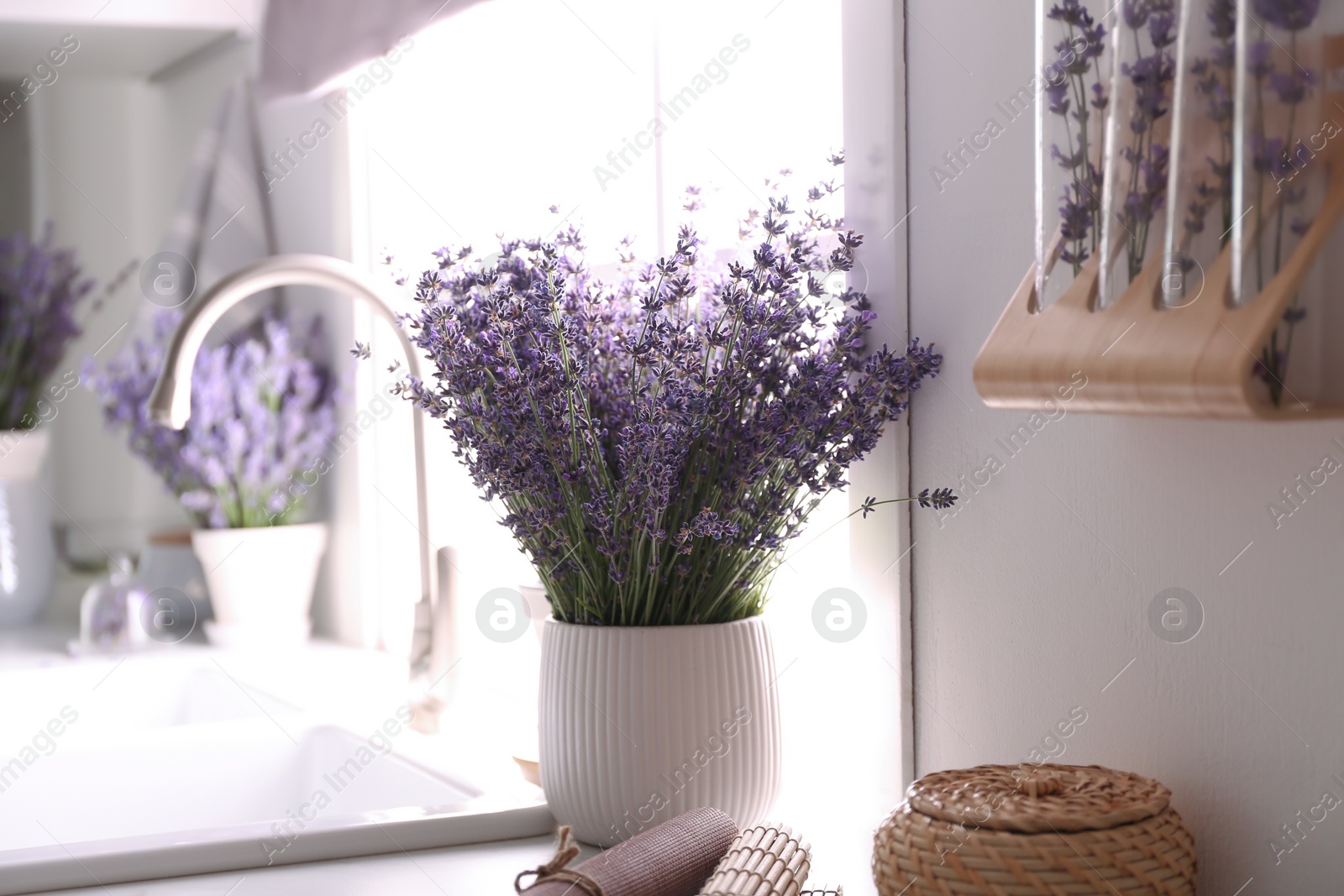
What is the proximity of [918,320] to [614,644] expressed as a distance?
34 cm

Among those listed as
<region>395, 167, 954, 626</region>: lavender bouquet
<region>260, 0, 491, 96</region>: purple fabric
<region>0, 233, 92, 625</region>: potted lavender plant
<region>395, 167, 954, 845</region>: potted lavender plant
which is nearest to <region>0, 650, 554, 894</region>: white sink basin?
<region>395, 167, 954, 845</region>: potted lavender plant

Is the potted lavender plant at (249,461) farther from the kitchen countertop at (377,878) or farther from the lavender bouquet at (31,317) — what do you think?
the kitchen countertop at (377,878)

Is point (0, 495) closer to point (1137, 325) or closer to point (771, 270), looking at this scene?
point (771, 270)

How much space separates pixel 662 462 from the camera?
0.90m

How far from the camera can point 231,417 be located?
2.07m

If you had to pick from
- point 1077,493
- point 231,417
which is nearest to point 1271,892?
point 1077,493

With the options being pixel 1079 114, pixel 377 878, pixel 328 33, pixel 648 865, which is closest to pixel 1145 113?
pixel 1079 114

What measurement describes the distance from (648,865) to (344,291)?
0.70m

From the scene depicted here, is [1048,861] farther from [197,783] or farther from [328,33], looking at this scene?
[328,33]

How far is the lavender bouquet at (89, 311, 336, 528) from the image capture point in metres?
2.05

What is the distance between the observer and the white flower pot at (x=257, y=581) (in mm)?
2010

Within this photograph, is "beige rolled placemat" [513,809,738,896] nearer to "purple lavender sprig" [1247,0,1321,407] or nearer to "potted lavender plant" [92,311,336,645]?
"purple lavender sprig" [1247,0,1321,407]

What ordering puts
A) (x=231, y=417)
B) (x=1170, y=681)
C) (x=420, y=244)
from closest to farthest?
(x=1170, y=681) → (x=420, y=244) → (x=231, y=417)

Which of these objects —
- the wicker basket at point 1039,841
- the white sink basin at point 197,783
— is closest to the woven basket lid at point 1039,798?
the wicker basket at point 1039,841
